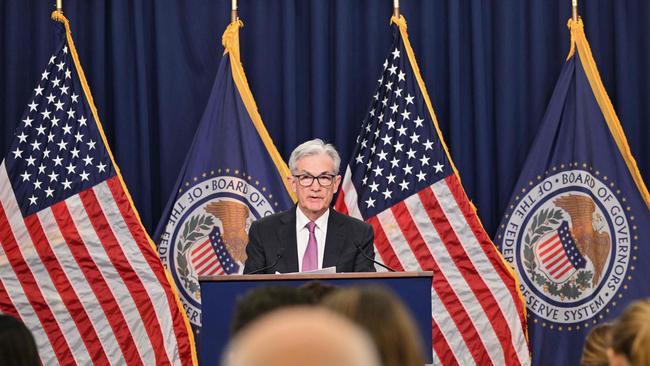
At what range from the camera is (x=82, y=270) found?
6.28 metres

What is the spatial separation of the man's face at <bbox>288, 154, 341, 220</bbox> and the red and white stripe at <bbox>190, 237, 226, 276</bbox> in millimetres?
1759

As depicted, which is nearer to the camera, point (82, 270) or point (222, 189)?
point (82, 270)

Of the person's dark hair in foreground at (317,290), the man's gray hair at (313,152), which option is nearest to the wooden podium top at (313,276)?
the man's gray hair at (313,152)

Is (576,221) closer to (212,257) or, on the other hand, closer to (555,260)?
(555,260)

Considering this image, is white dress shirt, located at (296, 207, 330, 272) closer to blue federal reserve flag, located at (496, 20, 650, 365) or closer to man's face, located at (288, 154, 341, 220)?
man's face, located at (288, 154, 341, 220)

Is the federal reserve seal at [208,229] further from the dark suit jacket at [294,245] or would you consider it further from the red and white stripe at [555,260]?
the red and white stripe at [555,260]


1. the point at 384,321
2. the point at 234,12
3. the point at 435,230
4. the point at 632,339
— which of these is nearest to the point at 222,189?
the point at 234,12

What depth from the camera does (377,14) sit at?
7031mm

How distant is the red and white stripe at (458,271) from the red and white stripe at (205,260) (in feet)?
2.95

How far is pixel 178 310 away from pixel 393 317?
4.89m

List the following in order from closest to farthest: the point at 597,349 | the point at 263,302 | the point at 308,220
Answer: the point at 263,302, the point at 597,349, the point at 308,220

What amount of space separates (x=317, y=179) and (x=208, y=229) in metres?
1.87

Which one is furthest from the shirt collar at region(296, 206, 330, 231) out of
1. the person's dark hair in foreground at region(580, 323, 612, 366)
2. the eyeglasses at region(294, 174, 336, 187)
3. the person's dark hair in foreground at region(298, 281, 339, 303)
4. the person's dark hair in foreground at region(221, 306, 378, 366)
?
the person's dark hair in foreground at region(221, 306, 378, 366)

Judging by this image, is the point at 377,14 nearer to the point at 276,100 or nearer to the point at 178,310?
the point at 276,100
